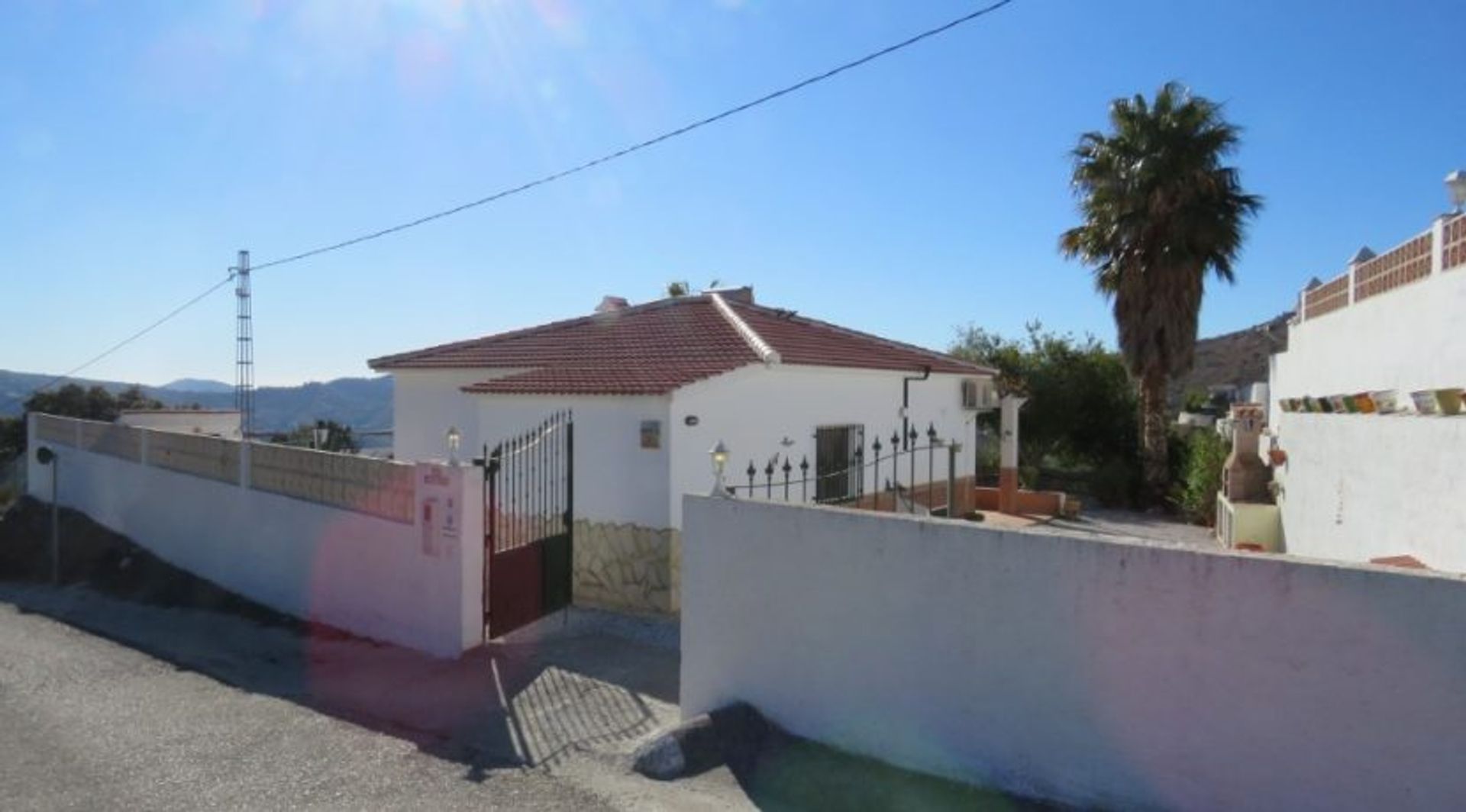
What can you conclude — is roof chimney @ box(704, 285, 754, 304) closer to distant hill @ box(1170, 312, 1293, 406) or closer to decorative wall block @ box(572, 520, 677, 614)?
decorative wall block @ box(572, 520, 677, 614)

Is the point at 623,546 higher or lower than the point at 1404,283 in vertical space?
lower

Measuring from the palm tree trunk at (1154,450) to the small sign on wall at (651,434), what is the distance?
49.6 feet

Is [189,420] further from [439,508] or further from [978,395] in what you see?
[978,395]

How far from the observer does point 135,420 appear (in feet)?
76.1

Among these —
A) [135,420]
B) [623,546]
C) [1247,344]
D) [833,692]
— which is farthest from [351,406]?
[833,692]

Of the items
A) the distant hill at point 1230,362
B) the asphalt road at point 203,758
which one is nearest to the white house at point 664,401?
the asphalt road at point 203,758

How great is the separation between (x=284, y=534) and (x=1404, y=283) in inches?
531

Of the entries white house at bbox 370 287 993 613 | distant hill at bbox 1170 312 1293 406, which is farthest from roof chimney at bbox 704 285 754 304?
distant hill at bbox 1170 312 1293 406

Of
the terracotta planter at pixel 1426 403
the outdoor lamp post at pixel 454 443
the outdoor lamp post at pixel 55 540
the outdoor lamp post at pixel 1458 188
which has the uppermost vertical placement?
the outdoor lamp post at pixel 1458 188

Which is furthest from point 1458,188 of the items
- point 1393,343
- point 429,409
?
point 429,409

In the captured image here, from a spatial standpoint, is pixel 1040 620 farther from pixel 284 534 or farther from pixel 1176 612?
pixel 284 534

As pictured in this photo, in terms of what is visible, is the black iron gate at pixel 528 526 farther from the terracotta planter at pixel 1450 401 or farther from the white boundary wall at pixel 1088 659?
the terracotta planter at pixel 1450 401

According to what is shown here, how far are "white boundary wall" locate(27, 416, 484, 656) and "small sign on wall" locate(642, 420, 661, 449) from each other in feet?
7.17

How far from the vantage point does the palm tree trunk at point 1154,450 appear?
20.9 meters
